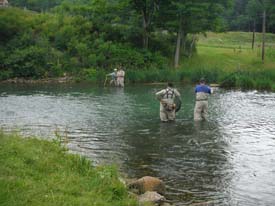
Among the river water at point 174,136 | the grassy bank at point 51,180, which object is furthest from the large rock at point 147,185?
the grassy bank at point 51,180

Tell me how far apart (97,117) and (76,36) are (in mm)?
30511

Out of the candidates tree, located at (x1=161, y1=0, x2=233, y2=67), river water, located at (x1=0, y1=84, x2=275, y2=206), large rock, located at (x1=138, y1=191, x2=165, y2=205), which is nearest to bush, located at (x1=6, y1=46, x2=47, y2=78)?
river water, located at (x1=0, y1=84, x2=275, y2=206)

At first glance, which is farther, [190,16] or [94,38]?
[94,38]

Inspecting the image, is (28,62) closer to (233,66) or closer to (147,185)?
(233,66)

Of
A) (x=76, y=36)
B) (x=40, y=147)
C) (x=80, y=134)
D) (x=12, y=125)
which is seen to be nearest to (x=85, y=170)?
(x=40, y=147)

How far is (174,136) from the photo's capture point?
20922 millimetres

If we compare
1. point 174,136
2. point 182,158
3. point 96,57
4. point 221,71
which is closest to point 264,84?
point 221,71

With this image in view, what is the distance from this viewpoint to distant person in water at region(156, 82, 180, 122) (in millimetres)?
23969

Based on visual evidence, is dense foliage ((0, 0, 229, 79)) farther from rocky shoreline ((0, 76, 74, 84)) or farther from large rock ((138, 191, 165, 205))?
large rock ((138, 191, 165, 205))

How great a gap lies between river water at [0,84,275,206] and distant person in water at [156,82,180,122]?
0.45 m

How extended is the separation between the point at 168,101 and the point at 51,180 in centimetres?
1364

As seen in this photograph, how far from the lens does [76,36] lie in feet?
180

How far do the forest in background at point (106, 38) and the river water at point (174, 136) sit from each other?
13.6m

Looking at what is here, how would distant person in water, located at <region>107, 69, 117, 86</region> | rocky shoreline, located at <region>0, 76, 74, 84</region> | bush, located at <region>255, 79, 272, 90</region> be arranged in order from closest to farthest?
bush, located at <region>255, 79, 272, 90</region> < distant person in water, located at <region>107, 69, 117, 86</region> < rocky shoreline, located at <region>0, 76, 74, 84</region>
